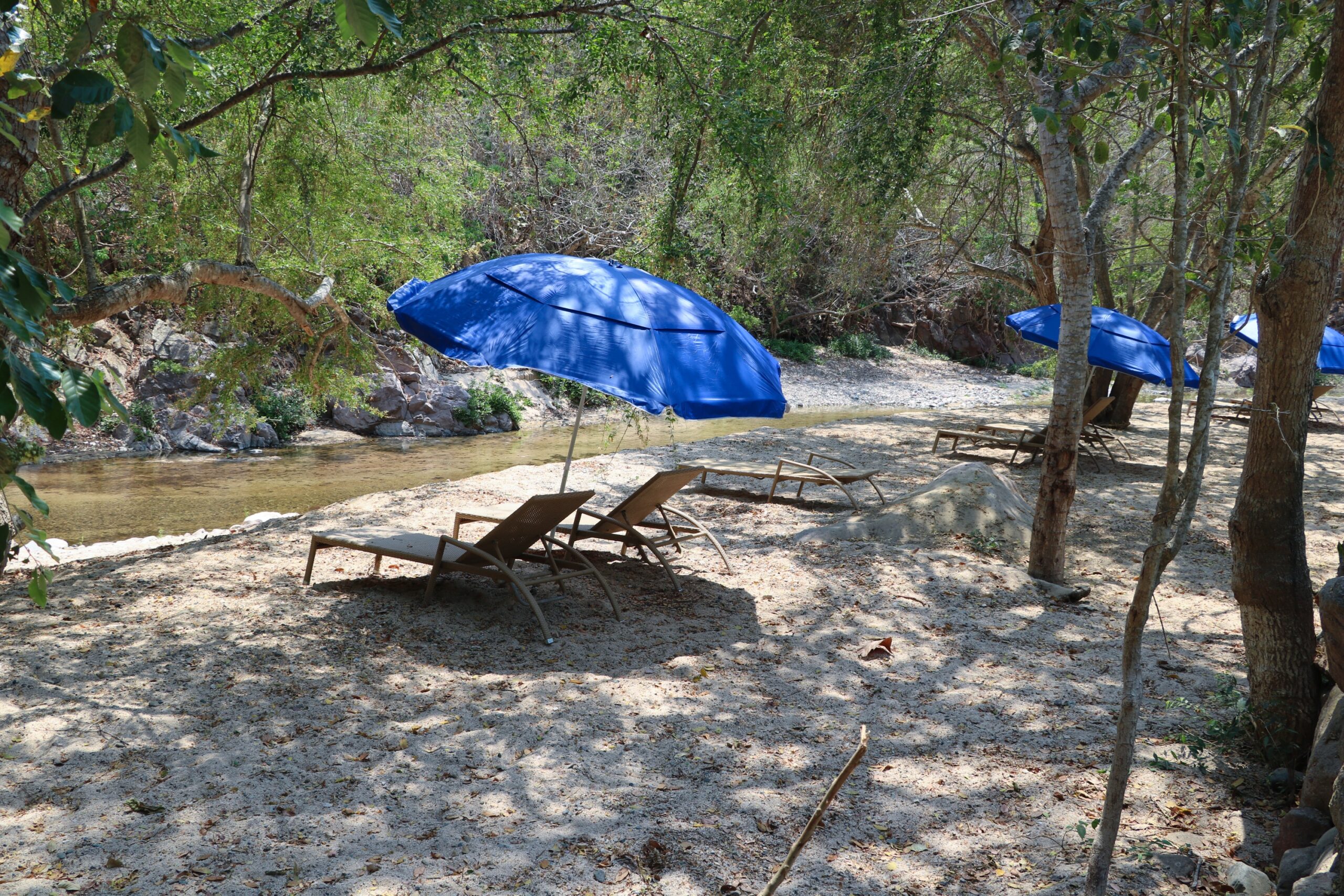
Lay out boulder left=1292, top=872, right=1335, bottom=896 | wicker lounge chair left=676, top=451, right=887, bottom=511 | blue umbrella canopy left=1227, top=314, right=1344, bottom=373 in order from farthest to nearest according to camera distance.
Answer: blue umbrella canopy left=1227, top=314, right=1344, bottom=373 → wicker lounge chair left=676, top=451, right=887, bottom=511 → boulder left=1292, top=872, right=1335, bottom=896

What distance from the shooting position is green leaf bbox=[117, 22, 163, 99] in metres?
1.38

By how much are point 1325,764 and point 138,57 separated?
12.7 ft

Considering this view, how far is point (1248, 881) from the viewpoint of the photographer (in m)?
2.91

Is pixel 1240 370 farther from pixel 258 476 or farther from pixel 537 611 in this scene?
pixel 537 611

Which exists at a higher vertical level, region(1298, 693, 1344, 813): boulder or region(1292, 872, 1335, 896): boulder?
region(1298, 693, 1344, 813): boulder

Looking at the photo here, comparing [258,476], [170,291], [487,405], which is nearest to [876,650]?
[170,291]

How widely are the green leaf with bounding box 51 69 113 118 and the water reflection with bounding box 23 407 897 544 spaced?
9207mm

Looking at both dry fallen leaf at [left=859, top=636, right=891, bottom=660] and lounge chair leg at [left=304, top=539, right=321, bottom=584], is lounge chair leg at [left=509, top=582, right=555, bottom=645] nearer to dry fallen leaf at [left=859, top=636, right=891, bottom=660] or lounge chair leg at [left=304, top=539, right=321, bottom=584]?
lounge chair leg at [left=304, top=539, right=321, bottom=584]

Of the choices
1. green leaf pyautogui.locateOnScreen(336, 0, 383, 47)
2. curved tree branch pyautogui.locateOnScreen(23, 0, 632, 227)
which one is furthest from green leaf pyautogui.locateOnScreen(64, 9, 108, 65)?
curved tree branch pyautogui.locateOnScreen(23, 0, 632, 227)

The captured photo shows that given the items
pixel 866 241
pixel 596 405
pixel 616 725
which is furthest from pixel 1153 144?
pixel 596 405

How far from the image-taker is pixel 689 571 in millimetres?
6781

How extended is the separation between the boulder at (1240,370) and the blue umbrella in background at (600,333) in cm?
3008

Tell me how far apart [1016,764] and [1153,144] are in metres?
9.03

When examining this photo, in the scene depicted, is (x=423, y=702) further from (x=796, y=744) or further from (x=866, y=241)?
(x=866, y=241)
